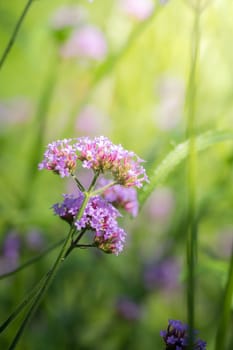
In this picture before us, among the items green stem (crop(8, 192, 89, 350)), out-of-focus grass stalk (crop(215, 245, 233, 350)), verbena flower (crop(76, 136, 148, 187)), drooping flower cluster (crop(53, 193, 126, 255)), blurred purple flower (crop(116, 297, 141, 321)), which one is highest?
blurred purple flower (crop(116, 297, 141, 321))

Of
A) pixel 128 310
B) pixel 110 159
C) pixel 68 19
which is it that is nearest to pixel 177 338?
pixel 110 159

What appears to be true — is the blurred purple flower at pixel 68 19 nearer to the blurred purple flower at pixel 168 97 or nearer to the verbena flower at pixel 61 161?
the blurred purple flower at pixel 168 97

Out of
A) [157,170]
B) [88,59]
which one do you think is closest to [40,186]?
[88,59]

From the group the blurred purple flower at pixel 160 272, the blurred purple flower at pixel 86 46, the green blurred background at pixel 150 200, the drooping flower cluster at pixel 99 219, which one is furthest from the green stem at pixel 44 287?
the blurred purple flower at pixel 86 46

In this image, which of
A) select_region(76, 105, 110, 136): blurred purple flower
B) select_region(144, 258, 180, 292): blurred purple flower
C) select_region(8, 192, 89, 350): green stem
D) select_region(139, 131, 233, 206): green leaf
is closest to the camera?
select_region(8, 192, 89, 350): green stem

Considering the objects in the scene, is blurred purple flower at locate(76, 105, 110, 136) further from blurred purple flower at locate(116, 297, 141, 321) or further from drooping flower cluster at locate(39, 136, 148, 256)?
drooping flower cluster at locate(39, 136, 148, 256)

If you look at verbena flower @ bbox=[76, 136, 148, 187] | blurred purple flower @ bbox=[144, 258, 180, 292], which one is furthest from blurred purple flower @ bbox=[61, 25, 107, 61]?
verbena flower @ bbox=[76, 136, 148, 187]

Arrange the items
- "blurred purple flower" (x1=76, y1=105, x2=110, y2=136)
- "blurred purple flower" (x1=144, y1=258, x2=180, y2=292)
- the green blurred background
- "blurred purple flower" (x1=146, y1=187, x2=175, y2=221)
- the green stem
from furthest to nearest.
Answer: "blurred purple flower" (x1=76, y1=105, x2=110, y2=136), "blurred purple flower" (x1=146, y1=187, x2=175, y2=221), "blurred purple flower" (x1=144, y1=258, x2=180, y2=292), the green blurred background, the green stem
